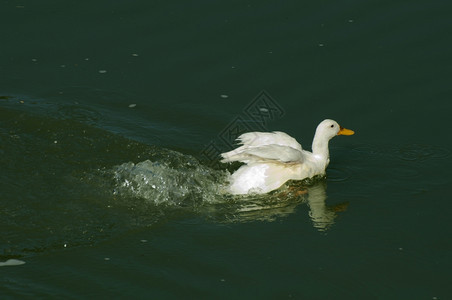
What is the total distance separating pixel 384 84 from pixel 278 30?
2.12 meters

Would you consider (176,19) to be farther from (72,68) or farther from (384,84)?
(384,84)

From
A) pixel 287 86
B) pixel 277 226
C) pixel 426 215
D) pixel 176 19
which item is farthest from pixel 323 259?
pixel 176 19

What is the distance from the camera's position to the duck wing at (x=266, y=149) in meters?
8.68

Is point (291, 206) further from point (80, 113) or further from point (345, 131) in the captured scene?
point (80, 113)

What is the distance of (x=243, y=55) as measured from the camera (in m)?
11.5

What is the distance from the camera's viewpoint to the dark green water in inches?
279

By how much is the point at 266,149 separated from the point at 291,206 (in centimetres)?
76

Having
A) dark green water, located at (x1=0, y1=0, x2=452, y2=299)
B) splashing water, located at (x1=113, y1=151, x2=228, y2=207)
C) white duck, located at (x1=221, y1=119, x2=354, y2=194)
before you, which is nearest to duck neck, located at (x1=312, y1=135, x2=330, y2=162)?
white duck, located at (x1=221, y1=119, x2=354, y2=194)

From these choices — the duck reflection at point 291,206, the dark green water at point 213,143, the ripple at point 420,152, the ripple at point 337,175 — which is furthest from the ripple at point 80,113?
the ripple at point 420,152

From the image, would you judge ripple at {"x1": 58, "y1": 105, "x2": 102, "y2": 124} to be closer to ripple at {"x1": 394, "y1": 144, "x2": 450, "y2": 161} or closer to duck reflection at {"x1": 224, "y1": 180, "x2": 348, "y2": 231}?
duck reflection at {"x1": 224, "y1": 180, "x2": 348, "y2": 231}

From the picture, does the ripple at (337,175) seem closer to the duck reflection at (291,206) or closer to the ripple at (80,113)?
the duck reflection at (291,206)

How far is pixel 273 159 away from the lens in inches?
344

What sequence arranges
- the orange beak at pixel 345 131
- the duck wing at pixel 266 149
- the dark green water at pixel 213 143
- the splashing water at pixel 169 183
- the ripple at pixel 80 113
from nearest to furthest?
the dark green water at pixel 213 143 → the splashing water at pixel 169 183 → the duck wing at pixel 266 149 → the orange beak at pixel 345 131 → the ripple at pixel 80 113

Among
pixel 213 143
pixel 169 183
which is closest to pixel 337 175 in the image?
pixel 213 143
